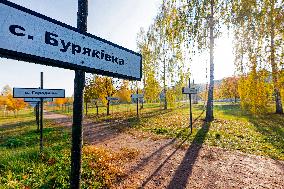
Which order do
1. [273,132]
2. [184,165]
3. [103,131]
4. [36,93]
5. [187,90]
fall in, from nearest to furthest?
[36,93] < [184,165] < [187,90] < [273,132] < [103,131]

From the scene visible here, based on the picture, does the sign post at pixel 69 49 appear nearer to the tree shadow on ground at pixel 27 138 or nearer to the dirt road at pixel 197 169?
the dirt road at pixel 197 169

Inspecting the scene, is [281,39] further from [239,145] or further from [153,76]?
[153,76]

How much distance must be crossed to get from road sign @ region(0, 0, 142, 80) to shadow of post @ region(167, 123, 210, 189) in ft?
14.5

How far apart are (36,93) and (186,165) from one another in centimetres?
577

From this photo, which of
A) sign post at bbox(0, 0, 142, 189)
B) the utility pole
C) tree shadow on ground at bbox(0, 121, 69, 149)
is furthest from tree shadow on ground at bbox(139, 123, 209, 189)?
tree shadow on ground at bbox(0, 121, 69, 149)

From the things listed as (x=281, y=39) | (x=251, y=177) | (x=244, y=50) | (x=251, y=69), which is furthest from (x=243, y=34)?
(x=251, y=177)

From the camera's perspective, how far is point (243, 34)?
20.9 metres

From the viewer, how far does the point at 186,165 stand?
8016mm

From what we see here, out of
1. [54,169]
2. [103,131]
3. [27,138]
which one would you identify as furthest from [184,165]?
[27,138]

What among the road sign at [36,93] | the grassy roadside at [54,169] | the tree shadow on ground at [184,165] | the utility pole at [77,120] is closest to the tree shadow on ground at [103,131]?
the grassy roadside at [54,169]

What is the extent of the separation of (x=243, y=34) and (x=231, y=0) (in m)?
4.54

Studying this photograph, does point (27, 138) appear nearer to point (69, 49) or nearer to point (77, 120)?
point (77, 120)

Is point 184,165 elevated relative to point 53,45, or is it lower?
lower

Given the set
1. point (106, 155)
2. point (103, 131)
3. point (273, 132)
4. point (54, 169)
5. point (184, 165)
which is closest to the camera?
point (54, 169)
